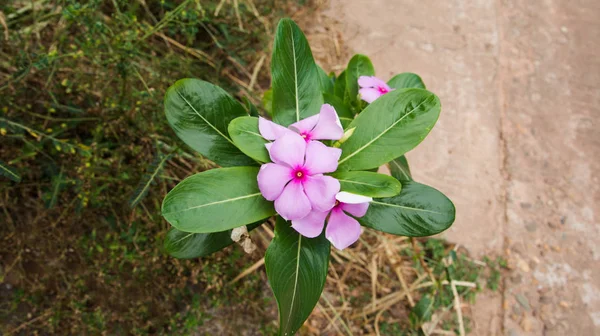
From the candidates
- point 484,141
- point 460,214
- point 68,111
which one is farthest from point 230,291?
point 484,141

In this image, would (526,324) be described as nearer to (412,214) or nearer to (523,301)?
(523,301)

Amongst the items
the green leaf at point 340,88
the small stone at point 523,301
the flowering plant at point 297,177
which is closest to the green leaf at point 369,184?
the flowering plant at point 297,177

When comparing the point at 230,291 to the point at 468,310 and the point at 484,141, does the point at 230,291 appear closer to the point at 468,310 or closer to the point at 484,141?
the point at 468,310


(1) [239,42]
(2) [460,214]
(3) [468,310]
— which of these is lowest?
(3) [468,310]

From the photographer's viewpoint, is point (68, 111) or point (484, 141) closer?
point (68, 111)

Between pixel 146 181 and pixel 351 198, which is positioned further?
pixel 146 181

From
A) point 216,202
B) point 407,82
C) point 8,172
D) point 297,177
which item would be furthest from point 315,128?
point 8,172

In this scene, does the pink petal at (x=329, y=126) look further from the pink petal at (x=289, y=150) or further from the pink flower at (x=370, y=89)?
the pink flower at (x=370, y=89)

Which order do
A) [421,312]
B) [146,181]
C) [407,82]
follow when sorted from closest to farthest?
[407,82]
[146,181]
[421,312]
